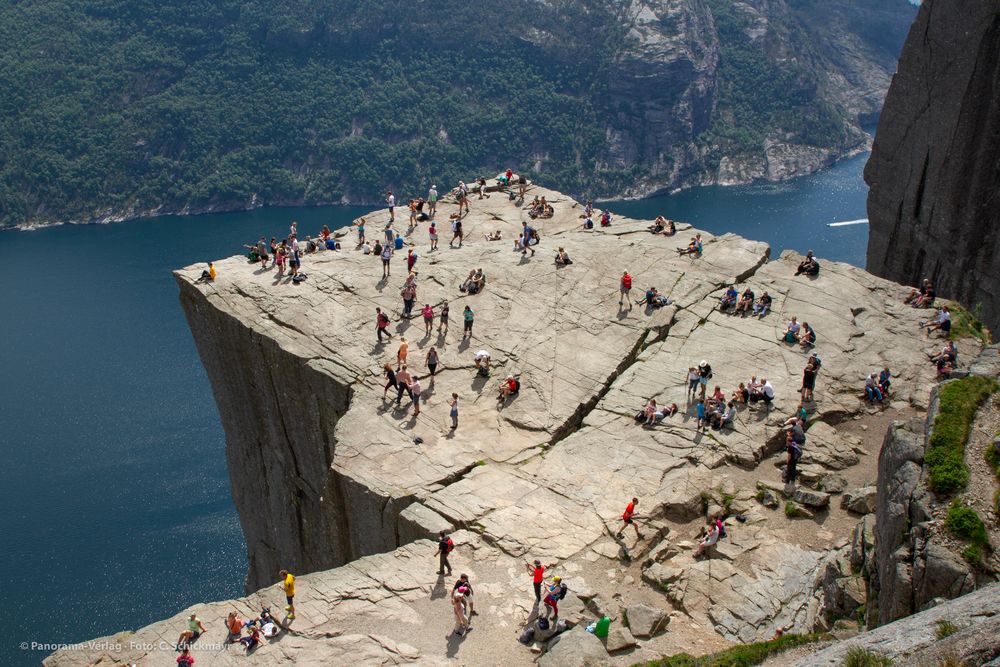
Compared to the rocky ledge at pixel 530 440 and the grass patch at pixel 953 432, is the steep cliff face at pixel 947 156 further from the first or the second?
the grass patch at pixel 953 432

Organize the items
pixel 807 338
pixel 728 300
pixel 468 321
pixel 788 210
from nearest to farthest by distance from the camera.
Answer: pixel 807 338 < pixel 468 321 < pixel 728 300 < pixel 788 210

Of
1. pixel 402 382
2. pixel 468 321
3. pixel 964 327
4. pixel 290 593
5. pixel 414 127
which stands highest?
pixel 964 327

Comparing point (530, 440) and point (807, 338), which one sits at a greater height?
point (807, 338)

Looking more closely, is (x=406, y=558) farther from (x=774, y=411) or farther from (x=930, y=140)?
(x=930, y=140)

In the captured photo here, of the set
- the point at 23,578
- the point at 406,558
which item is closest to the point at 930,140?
the point at 406,558

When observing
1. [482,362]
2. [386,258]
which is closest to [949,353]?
[482,362]

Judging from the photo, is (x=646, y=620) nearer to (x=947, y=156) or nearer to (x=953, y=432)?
(x=953, y=432)

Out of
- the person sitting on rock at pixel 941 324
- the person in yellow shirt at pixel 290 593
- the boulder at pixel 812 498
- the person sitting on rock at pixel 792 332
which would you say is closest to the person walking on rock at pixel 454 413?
the person in yellow shirt at pixel 290 593
